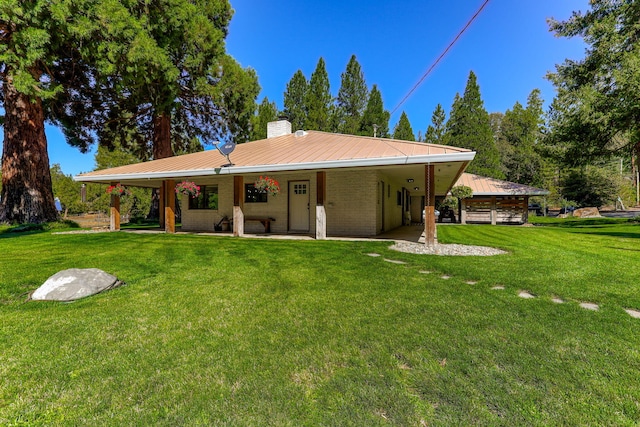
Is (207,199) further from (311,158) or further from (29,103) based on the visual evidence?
(29,103)

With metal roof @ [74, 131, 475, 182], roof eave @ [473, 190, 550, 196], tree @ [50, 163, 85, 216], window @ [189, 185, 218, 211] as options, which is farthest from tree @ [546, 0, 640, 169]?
tree @ [50, 163, 85, 216]

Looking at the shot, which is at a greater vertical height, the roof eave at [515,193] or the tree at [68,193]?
the tree at [68,193]

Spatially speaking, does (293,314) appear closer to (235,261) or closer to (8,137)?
(235,261)

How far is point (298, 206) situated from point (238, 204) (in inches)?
87.8

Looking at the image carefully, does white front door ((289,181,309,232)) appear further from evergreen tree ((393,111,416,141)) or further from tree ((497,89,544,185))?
tree ((497,89,544,185))

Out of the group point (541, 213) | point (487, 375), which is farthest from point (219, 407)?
point (541, 213)

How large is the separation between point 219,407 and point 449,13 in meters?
10.1

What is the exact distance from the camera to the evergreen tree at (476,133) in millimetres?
27031

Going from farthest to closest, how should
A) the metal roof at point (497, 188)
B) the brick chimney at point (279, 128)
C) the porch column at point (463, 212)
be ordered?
1. the porch column at point (463, 212)
2. the metal roof at point (497, 188)
3. the brick chimney at point (279, 128)

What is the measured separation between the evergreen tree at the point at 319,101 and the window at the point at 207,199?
53.7ft

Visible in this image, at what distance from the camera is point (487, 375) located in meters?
1.94

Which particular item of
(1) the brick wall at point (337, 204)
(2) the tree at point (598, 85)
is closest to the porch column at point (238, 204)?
(1) the brick wall at point (337, 204)

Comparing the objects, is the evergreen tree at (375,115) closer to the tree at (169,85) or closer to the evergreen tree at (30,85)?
the tree at (169,85)

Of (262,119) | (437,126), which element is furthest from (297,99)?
(437,126)
